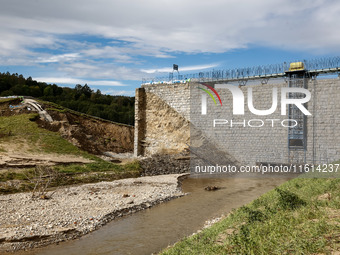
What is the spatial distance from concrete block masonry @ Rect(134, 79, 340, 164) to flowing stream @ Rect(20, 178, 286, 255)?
16.2ft

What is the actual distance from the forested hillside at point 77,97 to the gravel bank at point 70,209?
26714 mm

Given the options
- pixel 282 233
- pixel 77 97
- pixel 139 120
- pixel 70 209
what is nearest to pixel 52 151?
pixel 139 120

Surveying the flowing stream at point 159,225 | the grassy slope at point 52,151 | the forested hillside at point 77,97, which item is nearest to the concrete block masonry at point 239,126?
the flowing stream at point 159,225

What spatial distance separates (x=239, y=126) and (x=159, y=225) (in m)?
13.7

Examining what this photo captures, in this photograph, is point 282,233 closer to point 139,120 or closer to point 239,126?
point 239,126

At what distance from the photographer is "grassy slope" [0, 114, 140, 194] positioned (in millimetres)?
16891

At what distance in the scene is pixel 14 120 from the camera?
85.0 ft

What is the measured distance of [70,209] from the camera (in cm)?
1190

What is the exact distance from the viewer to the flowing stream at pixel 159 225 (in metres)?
8.59

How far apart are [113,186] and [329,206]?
1212cm

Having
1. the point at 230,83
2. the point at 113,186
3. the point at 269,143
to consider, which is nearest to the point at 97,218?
the point at 113,186

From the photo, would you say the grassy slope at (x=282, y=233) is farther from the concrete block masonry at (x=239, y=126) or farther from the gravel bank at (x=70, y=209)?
the concrete block masonry at (x=239, y=126)

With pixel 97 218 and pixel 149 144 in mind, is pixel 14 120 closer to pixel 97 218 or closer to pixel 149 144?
pixel 149 144

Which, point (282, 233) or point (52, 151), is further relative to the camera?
point (52, 151)
